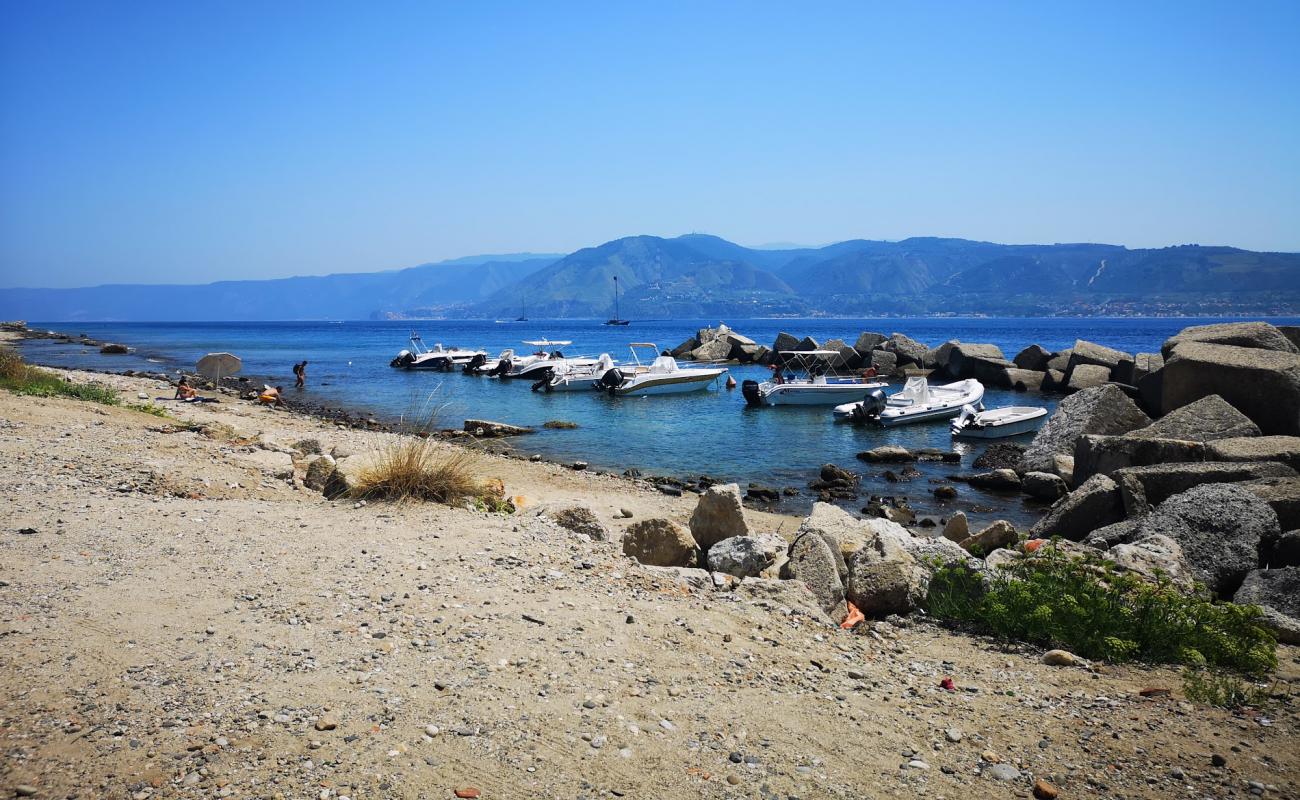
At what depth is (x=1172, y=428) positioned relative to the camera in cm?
1293

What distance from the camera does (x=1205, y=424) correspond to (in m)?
12.8

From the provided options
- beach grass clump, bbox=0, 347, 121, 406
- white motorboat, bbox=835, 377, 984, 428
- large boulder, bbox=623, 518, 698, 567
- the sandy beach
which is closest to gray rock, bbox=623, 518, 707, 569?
large boulder, bbox=623, 518, 698, 567

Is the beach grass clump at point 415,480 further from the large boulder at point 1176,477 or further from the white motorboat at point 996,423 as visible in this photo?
the white motorboat at point 996,423

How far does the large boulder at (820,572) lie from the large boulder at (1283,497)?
20.2ft

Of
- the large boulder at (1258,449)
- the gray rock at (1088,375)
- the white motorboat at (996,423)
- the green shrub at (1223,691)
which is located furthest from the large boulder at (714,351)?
the green shrub at (1223,691)

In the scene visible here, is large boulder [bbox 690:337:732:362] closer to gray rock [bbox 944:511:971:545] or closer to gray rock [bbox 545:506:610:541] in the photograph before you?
gray rock [bbox 944:511:971:545]

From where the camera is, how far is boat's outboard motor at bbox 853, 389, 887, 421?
84.9 feet

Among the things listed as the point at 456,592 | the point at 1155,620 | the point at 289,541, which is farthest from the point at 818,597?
the point at 289,541

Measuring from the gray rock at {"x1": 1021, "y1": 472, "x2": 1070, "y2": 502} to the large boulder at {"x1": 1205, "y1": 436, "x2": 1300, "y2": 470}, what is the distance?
139 inches

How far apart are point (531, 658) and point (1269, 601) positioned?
24.7 ft

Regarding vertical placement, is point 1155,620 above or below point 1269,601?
above

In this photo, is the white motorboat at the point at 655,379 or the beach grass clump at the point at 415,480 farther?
the white motorboat at the point at 655,379

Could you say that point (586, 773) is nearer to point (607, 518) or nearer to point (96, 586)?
point (96, 586)

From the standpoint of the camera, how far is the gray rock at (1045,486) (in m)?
15.2
